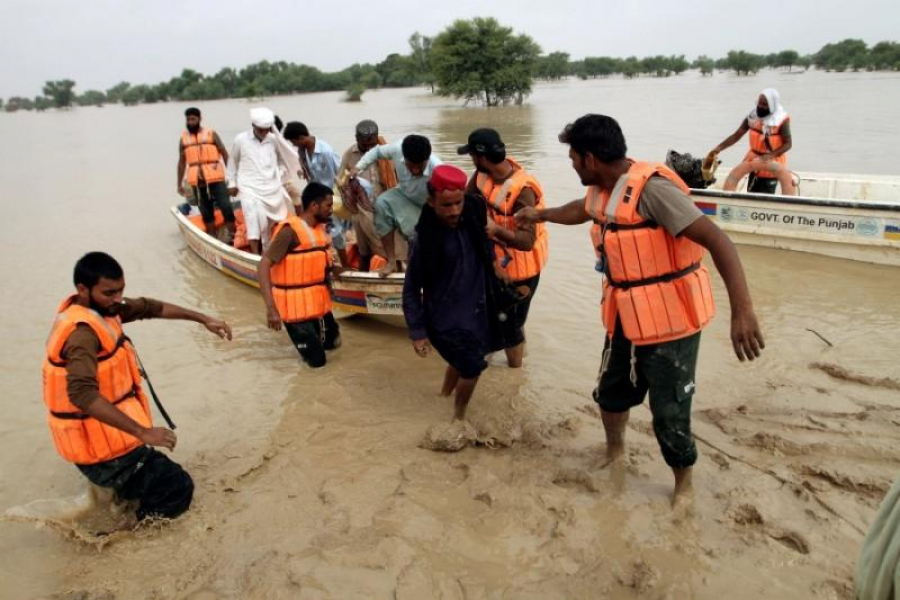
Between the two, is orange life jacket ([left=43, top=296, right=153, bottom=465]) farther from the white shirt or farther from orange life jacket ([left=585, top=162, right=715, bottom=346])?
the white shirt

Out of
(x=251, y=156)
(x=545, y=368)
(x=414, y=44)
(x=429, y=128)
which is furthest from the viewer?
(x=414, y=44)

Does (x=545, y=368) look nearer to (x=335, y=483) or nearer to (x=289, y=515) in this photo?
(x=335, y=483)

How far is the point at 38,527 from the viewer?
137 inches

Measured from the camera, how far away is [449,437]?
403cm

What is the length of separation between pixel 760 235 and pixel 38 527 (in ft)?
25.8

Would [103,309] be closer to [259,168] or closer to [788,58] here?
[259,168]

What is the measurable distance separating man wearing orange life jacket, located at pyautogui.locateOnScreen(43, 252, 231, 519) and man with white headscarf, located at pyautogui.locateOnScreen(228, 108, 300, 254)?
370 centimetres

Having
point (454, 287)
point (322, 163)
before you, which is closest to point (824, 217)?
point (454, 287)

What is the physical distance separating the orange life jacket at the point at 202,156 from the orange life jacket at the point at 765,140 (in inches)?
270

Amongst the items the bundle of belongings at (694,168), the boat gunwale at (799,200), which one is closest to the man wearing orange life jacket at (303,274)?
the bundle of belongings at (694,168)

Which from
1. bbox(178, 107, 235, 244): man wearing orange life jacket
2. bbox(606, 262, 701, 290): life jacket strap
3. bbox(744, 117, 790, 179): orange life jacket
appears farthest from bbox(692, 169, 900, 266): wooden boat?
bbox(178, 107, 235, 244): man wearing orange life jacket

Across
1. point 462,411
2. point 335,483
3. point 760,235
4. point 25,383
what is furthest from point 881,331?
point 25,383

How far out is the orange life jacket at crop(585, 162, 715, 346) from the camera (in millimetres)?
2830

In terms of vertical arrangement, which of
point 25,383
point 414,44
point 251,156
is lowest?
point 25,383
